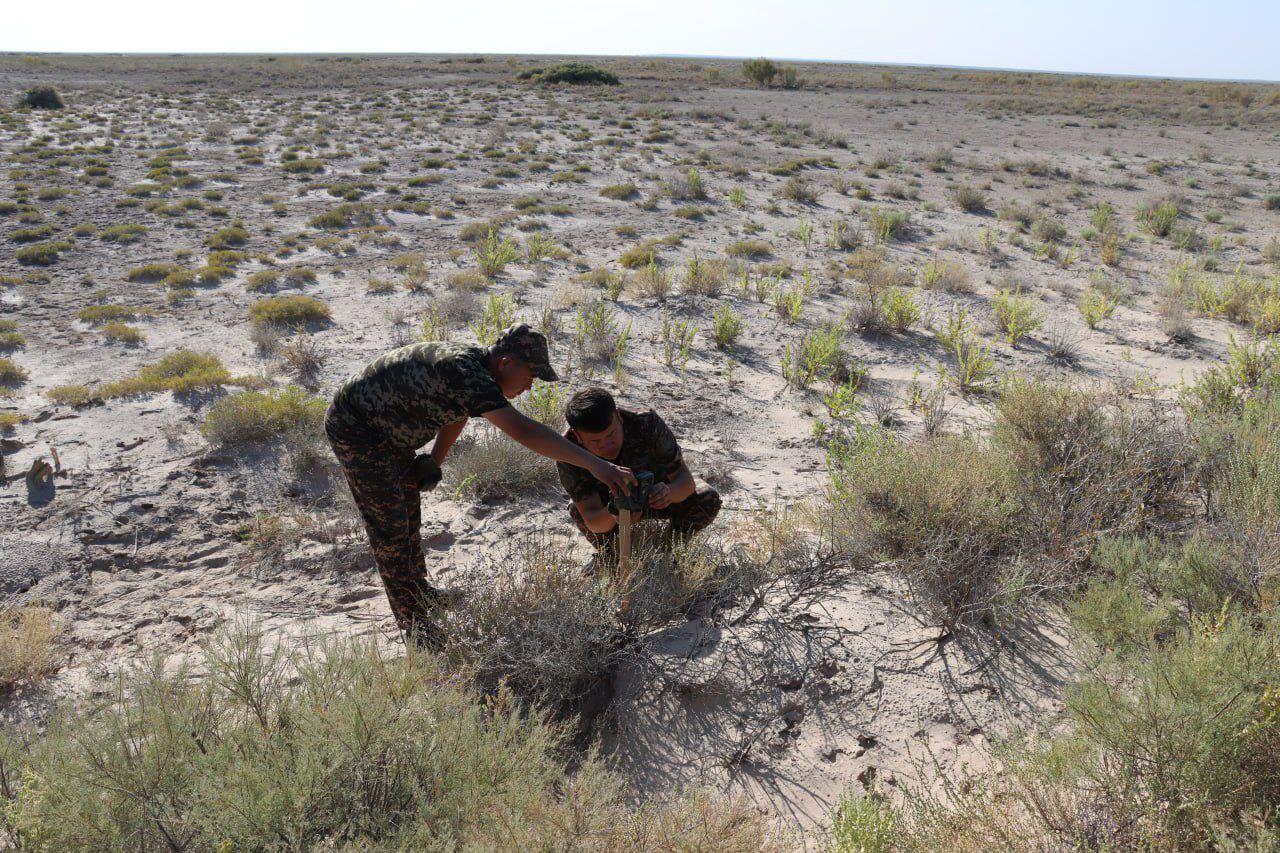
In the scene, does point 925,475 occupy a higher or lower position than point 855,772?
higher

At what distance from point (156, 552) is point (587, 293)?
5.49 m

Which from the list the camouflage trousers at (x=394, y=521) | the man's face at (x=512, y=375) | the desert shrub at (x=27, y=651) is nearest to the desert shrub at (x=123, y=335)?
the desert shrub at (x=27, y=651)

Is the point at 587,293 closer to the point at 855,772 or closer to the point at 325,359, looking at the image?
the point at 325,359

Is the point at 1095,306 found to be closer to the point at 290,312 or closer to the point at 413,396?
the point at 413,396

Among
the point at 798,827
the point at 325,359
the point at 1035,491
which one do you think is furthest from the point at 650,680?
the point at 325,359

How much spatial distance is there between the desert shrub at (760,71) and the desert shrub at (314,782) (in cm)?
4496

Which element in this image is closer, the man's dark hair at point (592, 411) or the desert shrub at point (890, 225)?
the man's dark hair at point (592, 411)

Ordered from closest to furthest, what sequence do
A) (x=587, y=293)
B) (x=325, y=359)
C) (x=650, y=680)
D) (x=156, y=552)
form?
(x=650, y=680) → (x=156, y=552) → (x=325, y=359) → (x=587, y=293)

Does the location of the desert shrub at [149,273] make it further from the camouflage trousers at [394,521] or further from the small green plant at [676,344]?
the camouflage trousers at [394,521]

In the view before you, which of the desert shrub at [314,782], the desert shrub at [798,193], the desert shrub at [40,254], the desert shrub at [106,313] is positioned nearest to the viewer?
the desert shrub at [314,782]

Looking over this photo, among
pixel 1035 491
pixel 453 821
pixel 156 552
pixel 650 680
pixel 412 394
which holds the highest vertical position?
pixel 412 394

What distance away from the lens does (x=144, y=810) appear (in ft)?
6.47

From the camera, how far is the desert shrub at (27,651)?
321 centimetres

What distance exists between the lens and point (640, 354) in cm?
727
